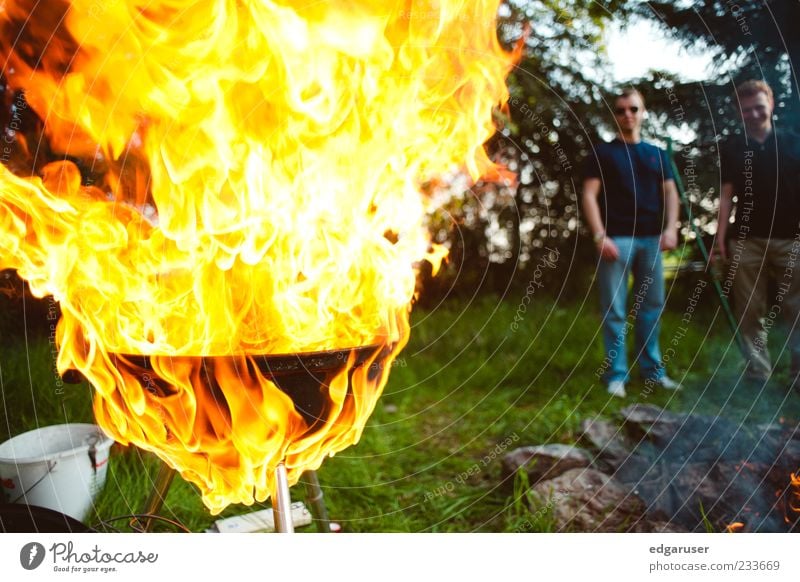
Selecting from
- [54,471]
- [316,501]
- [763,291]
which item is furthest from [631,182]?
[54,471]

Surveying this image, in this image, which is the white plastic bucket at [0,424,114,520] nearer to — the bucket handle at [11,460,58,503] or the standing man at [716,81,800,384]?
the bucket handle at [11,460,58,503]

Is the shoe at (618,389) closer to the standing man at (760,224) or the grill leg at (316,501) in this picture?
the standing man at (760,224)

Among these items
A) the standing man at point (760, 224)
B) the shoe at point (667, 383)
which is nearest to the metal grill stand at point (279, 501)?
the shoe at point (667, 383)

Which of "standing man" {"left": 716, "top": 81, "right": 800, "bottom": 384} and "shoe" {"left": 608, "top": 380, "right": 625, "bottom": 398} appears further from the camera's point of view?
"shoe" {"left": 608, "top": 380, "right": 625, "bottom": 398}

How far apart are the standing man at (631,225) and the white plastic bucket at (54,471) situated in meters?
1.79

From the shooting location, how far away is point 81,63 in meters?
1.81

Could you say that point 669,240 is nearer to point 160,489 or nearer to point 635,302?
point 635,302

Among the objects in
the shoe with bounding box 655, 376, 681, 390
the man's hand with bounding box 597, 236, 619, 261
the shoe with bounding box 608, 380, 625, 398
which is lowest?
the shoe with bounding box 608, 380, 625, 398

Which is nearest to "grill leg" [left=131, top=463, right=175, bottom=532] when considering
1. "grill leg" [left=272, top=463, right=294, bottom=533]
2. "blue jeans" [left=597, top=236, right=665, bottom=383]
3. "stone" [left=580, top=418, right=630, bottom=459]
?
"grill leg" [left=272, top=463, right=294, bottom=533]

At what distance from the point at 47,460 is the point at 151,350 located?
68 cm

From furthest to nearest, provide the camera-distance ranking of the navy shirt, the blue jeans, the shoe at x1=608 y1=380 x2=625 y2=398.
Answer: the shoe at x1=608 y1=380 x2=625 y2=398 < the blue jeans < the navy shirt

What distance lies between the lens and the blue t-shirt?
2.02 m

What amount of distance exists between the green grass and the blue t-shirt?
1.54ft

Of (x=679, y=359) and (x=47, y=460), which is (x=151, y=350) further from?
(x=679, y=359)
